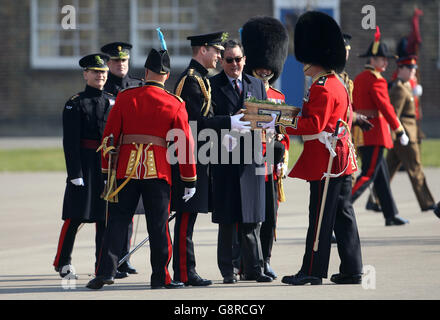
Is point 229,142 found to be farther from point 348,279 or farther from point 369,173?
point 369,173

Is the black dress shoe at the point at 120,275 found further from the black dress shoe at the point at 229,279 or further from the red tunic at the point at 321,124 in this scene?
the red tunic at the point at 321,124

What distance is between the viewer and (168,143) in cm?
797

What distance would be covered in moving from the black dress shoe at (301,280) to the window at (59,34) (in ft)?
59.7

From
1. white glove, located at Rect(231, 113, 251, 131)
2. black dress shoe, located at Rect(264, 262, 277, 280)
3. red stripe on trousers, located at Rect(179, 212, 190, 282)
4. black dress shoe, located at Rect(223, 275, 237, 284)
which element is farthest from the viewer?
black dress shoe, located at Rect(264, 262, 277, 280)

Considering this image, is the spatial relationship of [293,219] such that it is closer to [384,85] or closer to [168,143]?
[384,85]

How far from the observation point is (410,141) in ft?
42.0

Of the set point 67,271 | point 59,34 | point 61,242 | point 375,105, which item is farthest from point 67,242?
point 59,34

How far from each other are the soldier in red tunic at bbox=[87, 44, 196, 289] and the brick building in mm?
17262

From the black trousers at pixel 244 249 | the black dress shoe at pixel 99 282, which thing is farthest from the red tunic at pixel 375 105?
the black dress shoe at pixel 99 282

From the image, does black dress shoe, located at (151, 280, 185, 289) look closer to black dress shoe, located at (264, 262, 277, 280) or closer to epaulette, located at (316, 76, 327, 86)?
black dress shoe, located at (264, 262, 277, 280)

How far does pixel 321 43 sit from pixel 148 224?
1.92m

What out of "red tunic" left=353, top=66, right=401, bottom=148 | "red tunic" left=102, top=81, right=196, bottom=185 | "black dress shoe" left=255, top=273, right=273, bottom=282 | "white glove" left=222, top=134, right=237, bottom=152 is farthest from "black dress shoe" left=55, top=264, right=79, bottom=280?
"red tunic" left=353, top=66, right=401, bottom=148

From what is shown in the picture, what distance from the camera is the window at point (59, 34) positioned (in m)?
25.8

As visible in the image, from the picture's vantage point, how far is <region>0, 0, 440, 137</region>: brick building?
25.3 m
